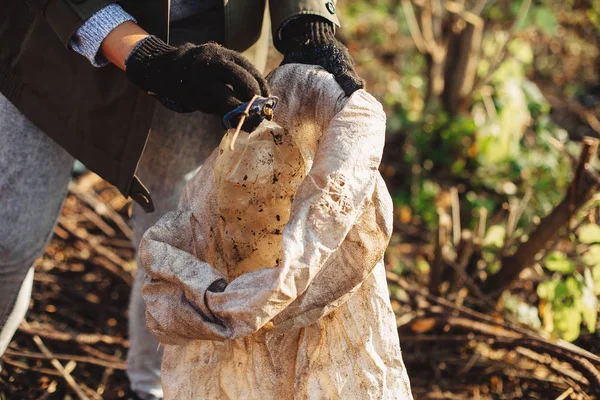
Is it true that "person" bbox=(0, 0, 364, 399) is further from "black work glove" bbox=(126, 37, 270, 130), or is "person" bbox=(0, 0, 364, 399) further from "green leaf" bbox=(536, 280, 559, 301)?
"green leaf" bbox=(536, 280, 559, 301)

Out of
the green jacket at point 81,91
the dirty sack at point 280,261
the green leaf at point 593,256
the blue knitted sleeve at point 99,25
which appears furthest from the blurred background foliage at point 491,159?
the blue knitted sleeve at point 99,25

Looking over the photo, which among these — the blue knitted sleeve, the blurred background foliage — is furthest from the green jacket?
the blurred background foliage

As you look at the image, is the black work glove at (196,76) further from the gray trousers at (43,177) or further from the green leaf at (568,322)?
the green leaf at (568,322)

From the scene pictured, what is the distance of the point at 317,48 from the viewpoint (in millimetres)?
1297

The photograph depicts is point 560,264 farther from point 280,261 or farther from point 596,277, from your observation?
point 280,261

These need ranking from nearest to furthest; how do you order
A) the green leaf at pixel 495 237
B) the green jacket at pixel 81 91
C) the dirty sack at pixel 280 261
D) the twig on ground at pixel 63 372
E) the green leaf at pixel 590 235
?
the dirty sack at pixel 280 261, the green jacket at pixel 81 91, the twig on ground at pixel 63 372, the green leaf at pixel 590 235, the green leaf at pixel 495 237

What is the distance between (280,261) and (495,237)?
145 cm

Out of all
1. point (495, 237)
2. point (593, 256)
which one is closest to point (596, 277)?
point (593, 256)

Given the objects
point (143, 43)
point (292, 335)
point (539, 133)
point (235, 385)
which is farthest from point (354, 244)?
point (539, 133)

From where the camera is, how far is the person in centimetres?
123

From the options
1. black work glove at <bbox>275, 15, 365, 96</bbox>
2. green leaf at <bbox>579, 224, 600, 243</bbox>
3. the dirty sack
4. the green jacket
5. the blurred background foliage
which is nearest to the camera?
the dirty sack

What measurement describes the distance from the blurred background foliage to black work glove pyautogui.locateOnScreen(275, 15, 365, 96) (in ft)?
3.65

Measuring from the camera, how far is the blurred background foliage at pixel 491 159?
212 centimetres

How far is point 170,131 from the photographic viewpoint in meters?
1.55
